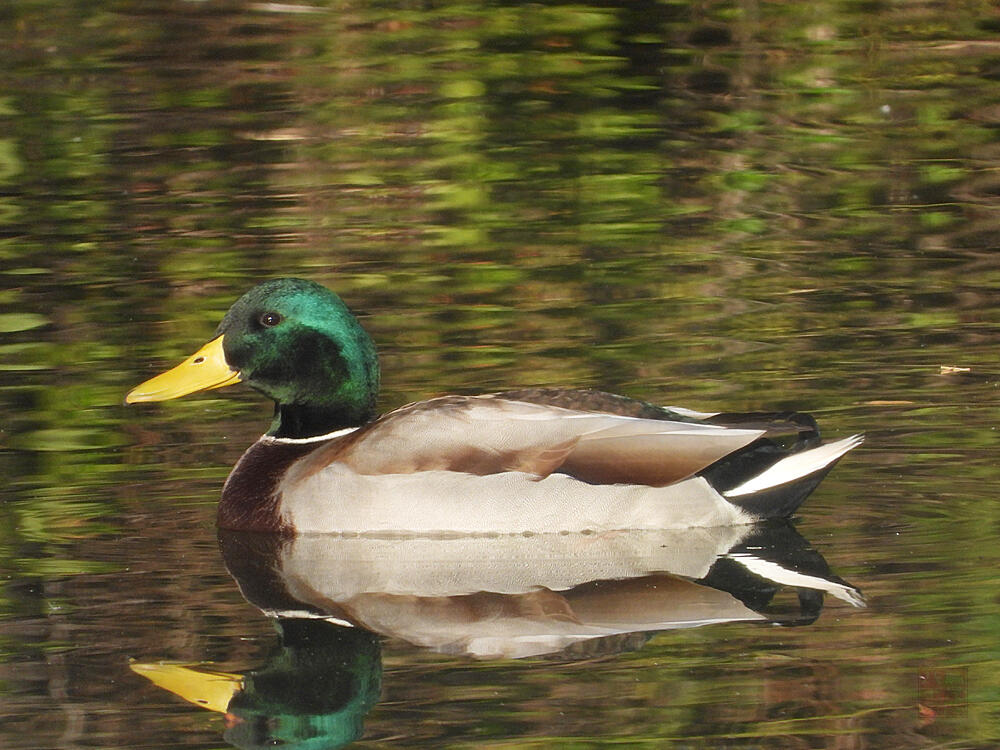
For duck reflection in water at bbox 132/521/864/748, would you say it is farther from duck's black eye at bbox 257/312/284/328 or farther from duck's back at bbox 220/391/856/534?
duck's black eye at bbox 257/312/284/328

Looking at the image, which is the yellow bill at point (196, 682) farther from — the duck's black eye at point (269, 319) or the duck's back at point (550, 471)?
the duck's black eye at point (269, 319)

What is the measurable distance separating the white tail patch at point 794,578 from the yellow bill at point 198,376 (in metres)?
2.27

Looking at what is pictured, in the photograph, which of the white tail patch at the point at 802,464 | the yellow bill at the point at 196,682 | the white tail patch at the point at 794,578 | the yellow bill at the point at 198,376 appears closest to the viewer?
the yellow bill at the point at 196,682

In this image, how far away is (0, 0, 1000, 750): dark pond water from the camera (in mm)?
6324

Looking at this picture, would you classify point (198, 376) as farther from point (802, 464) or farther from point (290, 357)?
point (802, 464)

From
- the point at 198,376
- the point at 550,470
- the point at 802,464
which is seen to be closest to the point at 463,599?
the point at 550,470

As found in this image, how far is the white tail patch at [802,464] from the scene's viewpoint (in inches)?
310

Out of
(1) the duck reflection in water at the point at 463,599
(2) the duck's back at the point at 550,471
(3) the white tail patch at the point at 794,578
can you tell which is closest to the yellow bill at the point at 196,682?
(1) the duck reflection in water at the point at 463,599

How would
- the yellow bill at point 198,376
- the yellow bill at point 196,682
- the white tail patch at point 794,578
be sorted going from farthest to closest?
the yellow bill at point 198,376
the white tail patch at point 794,578
the yellow bill at point 196,682

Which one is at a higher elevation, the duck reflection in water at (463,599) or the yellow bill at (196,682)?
the yellow bill at (196,682)

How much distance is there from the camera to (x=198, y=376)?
8547mm

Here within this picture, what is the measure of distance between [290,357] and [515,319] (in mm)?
2550

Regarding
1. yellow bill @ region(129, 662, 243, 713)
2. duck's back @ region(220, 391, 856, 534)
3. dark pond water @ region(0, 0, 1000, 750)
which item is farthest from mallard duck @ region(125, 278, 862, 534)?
yellow bill @ region(129, 662, 243, 713)

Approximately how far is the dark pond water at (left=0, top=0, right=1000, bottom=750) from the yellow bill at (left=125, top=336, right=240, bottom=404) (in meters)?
0.44
